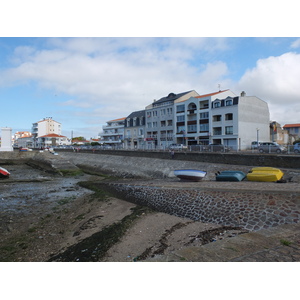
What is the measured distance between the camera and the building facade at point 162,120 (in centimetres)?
5878

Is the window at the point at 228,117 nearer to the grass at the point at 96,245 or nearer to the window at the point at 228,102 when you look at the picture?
the window at the point at 228,102

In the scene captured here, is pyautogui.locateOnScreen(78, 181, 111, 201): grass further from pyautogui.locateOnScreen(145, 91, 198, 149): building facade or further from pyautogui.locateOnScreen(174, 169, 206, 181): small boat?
pyautogui.locateOnScreen(145, 91, 198, 149): building facade

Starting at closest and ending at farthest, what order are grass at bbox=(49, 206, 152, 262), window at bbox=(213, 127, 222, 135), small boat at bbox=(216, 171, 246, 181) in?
grass at bbox=(49, 206, 152, 262), small boat at bbox=(216, 171, 246, 181), window at bbox=(213, 127, 222, 135)

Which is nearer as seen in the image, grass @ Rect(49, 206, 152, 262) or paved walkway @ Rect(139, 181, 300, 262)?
paved walkway @ Rect(139, 181, 300, 262)

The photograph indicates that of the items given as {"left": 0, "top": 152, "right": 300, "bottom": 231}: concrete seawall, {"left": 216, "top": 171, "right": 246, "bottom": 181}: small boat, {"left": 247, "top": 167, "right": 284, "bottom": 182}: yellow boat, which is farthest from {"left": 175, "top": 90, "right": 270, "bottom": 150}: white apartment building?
{"left": 0, "top": 152, "right": 300, "bottom": 231}: concrete seawall

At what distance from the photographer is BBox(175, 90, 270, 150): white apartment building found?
147ft

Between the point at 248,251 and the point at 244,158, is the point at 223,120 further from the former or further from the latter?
the point at 248,251

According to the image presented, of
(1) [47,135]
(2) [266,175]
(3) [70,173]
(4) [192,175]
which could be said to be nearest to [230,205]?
(2) [266,175]

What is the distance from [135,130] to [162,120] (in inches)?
455

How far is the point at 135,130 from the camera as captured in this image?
69375 millimetres

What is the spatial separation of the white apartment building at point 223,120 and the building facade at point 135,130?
547 inches

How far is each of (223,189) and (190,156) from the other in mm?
14954

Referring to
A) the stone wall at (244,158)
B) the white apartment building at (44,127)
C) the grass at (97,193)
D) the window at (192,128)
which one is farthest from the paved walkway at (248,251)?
the white apartment building at (44,127)

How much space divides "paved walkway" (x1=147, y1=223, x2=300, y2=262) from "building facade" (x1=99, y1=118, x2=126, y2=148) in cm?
7208
